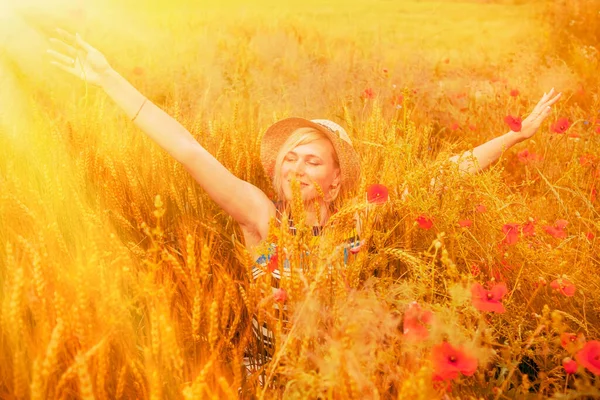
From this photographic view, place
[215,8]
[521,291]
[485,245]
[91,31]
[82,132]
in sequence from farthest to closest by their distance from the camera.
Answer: [215,8], [91,31], [82,132], [485,245], [521,291]

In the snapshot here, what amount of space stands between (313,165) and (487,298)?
1235mm

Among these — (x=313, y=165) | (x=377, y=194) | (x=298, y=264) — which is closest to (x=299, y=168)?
(x=313, y=165)

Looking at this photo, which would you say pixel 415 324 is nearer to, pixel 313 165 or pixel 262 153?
pixel 313 165

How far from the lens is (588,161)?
220 centimetres

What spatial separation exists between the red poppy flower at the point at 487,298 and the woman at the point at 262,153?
595mm

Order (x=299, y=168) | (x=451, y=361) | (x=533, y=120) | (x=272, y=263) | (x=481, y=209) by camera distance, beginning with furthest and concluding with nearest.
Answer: (x=533, y=120) → (x=299, y=168) → (x=481, y=209) → (x=272, y=263) → (x=451, y=361)

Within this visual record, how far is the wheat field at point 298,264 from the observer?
90 cm

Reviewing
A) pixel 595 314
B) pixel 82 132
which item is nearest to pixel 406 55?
pixel 82 132

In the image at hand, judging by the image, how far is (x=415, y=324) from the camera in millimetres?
985

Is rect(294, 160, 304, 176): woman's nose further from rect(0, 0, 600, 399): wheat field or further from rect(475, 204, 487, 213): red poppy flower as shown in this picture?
rect(475, 204, 487, 213): red poppy flower

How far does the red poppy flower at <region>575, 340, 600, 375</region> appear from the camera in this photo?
925 millimetres

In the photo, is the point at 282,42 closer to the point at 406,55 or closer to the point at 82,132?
the point at 406,55

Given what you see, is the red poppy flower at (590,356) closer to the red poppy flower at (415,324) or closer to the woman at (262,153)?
the red poppy flower at (415,324)

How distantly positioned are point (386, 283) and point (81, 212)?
802 mm
